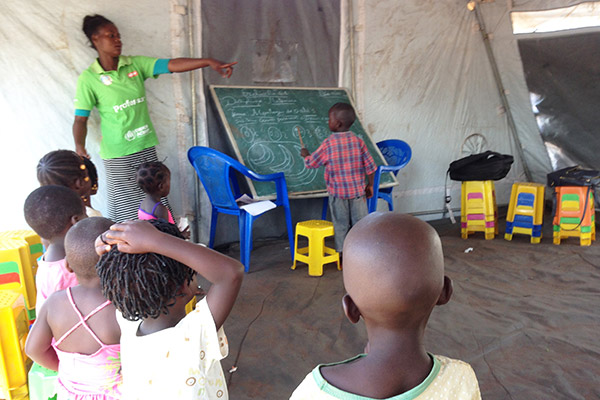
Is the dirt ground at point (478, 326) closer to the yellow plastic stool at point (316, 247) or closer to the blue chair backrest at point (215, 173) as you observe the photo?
the yellow plastic stool at point (316, 247)

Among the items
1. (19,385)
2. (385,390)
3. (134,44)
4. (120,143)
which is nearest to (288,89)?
(134,44)

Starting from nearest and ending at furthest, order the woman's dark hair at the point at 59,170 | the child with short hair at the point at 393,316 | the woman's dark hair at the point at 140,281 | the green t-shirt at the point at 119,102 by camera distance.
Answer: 1. the child with short hair at the point at 393,316
2. the woman's dark hair at the point at 140,281
3. the woman's dark hair at the point at 59,170
4. the green t-shirt at the point at 119,102

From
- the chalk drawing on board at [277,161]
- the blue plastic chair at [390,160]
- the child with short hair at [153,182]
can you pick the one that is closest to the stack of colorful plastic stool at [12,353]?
the child with short hair at [153,182]

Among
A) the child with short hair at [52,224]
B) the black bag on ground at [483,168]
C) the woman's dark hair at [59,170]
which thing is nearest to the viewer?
the child with short hair at [52,224]

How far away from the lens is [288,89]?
4.62 metres

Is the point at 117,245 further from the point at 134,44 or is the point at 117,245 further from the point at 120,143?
the point at 134,44

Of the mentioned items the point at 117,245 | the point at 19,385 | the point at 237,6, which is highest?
the point at 237,6

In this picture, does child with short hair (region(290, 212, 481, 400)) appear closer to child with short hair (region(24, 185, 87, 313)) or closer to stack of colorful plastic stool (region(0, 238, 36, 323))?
child with short hair (region(24, 185, 87, 313))

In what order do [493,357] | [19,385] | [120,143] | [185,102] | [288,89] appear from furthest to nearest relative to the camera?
1. [288,89]
2. [185,102]
3. [120,143]
4. [493,357]
5. [19,385]

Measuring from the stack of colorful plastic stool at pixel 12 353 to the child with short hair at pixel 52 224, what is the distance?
86mm

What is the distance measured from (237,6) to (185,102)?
3.40 ft

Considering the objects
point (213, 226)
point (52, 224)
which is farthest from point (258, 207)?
point (52, 224)

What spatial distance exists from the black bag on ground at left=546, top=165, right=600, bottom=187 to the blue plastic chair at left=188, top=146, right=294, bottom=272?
2631 millimetres

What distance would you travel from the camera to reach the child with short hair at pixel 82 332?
4.10 feet
